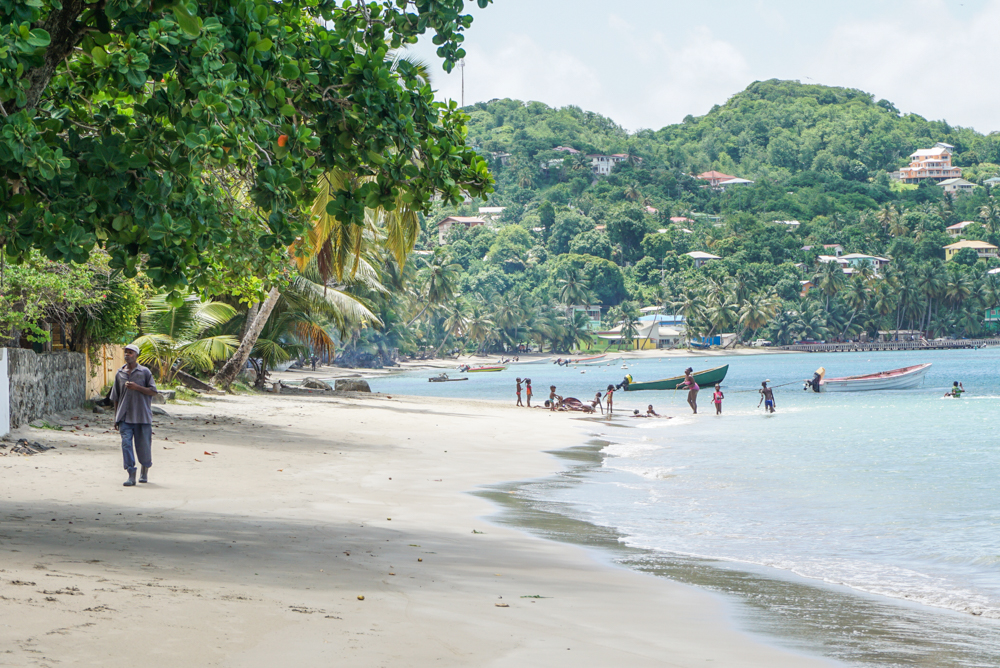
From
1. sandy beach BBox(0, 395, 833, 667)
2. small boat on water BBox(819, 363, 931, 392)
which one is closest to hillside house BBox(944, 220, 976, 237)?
small boat on water BBox(819, 363, 931, 392)

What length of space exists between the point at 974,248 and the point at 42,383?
151328 millimetres

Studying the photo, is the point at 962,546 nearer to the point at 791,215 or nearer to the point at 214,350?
the point at 214,350

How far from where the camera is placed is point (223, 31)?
18.5 feet

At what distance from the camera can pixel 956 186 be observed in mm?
181625

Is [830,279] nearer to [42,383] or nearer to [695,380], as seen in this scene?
[695,380]

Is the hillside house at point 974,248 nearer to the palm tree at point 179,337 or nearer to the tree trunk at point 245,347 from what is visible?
the tree trunk at point 245,347

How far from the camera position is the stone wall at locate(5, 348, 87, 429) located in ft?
41.0

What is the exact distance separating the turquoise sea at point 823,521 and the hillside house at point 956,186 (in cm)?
17101

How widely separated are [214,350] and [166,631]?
20104 millimetres

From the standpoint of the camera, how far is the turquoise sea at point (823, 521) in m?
6.30

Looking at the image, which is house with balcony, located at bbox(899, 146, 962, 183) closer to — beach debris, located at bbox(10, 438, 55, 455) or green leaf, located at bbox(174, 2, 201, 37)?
beach debris, located at bbox(10, 438, 55, 455)

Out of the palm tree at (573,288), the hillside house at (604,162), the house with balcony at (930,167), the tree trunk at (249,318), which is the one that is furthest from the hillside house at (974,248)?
the tree trunk at (249,318)

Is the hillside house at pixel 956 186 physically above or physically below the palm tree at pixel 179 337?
above

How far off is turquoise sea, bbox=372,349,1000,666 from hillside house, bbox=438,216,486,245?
13380 centimetres
